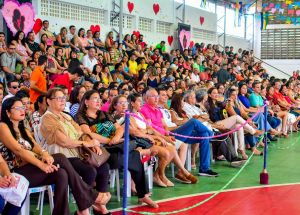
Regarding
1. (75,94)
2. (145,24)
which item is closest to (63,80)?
(75,94)

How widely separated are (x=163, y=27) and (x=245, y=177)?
999 cm

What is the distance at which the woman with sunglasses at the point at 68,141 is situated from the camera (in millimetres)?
3908

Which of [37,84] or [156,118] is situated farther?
[37,84]

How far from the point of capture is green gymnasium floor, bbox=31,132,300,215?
4.88 metres

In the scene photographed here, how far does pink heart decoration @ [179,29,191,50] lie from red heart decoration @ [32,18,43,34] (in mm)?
6360

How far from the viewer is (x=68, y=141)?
389 cm

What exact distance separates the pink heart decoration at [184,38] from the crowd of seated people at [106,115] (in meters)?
2.77

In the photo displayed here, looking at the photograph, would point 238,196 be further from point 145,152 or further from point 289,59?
point 289,59

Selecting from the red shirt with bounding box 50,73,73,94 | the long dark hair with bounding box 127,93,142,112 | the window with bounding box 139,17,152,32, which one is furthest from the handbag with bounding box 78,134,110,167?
the window with bounding box 139,17,152,32

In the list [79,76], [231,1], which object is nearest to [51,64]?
[79,76]

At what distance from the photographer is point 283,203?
4551mm

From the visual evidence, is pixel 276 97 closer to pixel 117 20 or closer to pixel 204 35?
pixel 117 20

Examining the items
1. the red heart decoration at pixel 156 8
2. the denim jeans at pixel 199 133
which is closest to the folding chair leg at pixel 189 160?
the denim jeans at pixel 199 133

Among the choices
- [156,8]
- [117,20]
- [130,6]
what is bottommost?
[117,20]
